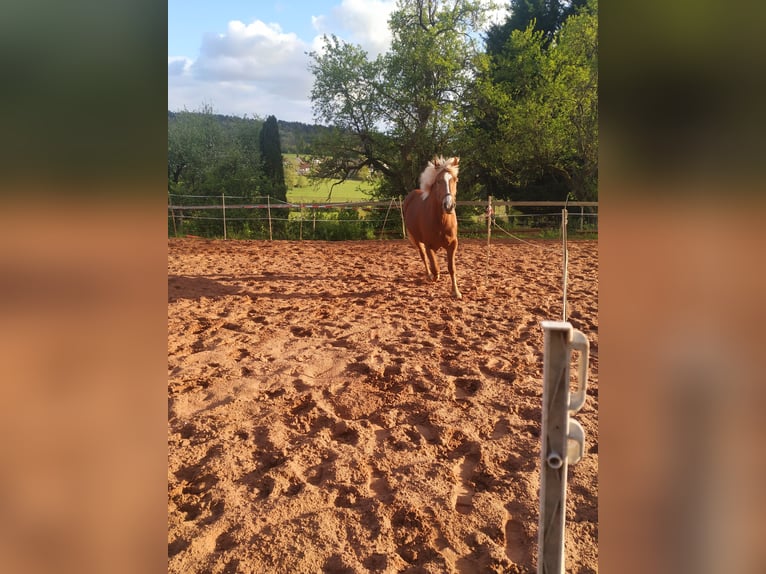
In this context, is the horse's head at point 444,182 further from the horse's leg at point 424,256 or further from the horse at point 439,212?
the horse's leg at point 424,256

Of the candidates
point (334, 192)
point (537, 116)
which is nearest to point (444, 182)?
point (537, 116)

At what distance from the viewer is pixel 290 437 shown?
280cm

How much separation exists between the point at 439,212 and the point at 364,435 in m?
4.14

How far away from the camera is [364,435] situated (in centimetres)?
281

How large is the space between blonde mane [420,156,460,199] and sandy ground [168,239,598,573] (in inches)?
67.7

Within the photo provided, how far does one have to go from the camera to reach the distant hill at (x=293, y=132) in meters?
17.5

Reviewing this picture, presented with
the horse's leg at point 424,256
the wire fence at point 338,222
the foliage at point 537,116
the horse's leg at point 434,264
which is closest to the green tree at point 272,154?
the wire fence at point 338,222

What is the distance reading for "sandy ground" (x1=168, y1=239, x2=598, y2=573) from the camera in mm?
1924

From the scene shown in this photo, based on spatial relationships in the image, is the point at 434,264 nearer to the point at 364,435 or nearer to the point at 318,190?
the point at 364,435

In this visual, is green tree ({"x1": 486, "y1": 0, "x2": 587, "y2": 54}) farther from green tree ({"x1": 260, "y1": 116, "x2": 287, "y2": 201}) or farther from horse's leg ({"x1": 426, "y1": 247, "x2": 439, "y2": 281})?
horse's leg ({"x1": 426, "y1": 247, "x2": 439, "y2": 281})

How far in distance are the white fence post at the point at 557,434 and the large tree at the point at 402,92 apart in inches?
648

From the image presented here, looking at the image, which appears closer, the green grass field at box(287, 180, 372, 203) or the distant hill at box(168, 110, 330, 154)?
the distant hill at box(168, 110, 330, 154)

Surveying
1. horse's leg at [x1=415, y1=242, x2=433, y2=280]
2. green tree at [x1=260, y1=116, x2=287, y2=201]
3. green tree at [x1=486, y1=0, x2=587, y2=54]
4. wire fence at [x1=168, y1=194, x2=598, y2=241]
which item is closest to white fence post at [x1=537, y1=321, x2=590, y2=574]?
horse's leg at [x1=415, y1=242, x2=433, y2=280]
